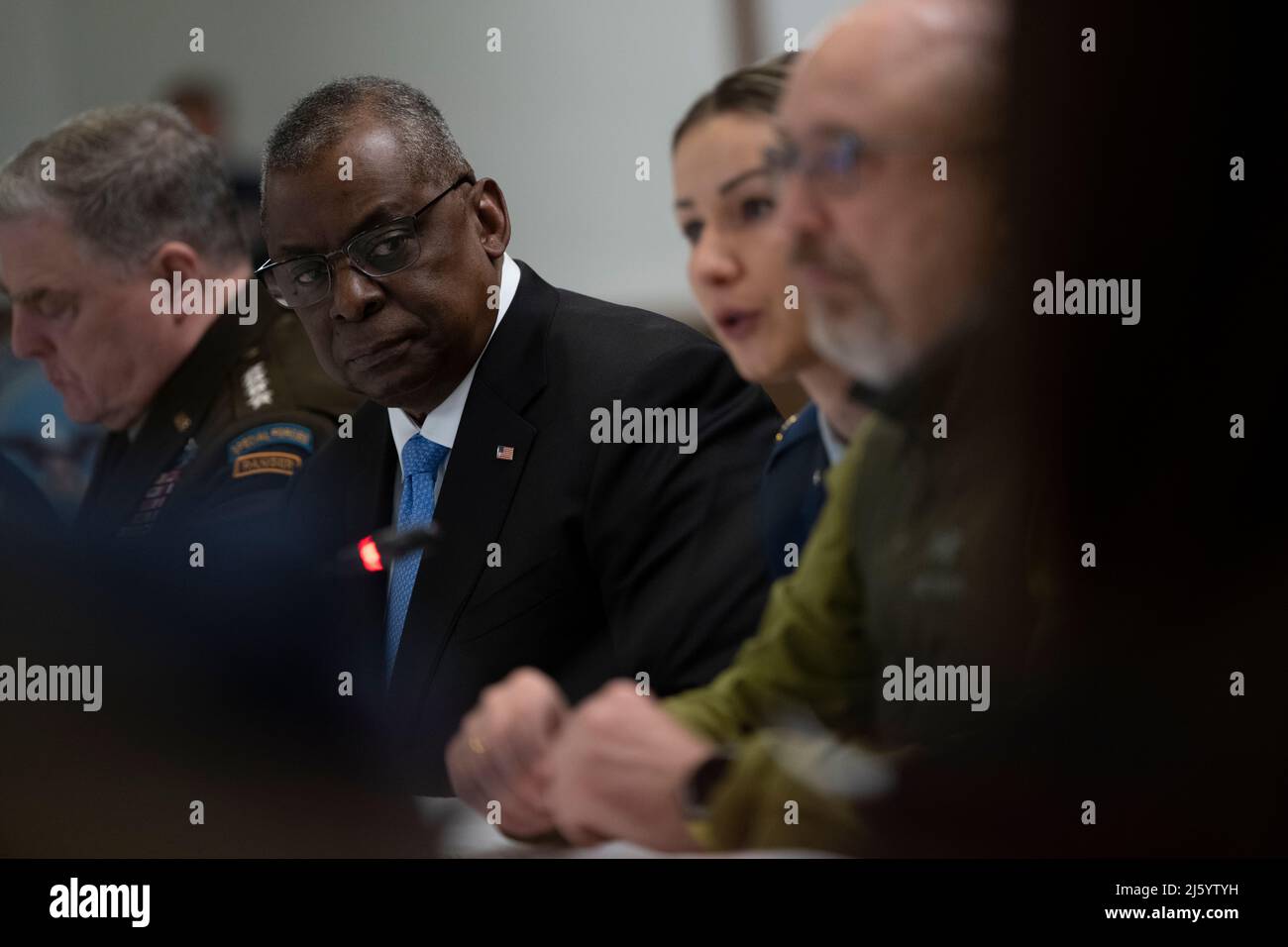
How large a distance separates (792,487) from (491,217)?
1.81ft

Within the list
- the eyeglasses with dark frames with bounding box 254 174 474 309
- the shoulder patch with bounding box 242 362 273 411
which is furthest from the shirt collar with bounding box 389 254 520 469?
the shoulder patch with bounding box 242 362 273 411

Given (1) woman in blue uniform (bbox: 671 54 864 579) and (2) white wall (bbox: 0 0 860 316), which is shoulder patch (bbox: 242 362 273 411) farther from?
(1) woman in blue uniform (bbox: 671 54 864 579)

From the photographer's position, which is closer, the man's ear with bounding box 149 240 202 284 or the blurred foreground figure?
the blurred foreground figure

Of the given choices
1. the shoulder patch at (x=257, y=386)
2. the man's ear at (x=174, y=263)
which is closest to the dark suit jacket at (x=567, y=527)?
the shoulder patch at (x=257, y=386)

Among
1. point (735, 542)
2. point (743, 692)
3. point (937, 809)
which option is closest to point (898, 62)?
point (735, 542)

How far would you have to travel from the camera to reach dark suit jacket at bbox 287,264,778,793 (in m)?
Answer: 2.20

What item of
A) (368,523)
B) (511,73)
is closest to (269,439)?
(368,523)

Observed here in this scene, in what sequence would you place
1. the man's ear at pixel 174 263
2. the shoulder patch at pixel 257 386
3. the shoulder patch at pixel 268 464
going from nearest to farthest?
the shoulder patch at pixel 268 464
the shoulder patch at pixel 257 386
the man's ear at pixel 174 263

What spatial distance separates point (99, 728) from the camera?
7.93 feet

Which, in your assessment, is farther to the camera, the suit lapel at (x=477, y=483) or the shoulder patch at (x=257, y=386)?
the shoulder patch at (x=257, y=386)

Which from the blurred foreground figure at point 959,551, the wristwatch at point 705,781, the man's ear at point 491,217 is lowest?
the wristwatch at point 705,781

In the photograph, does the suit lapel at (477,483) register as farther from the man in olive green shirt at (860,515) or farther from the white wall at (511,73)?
the man in olive green shirt at (860,515)

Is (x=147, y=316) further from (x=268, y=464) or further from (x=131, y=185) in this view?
(x=268, y=464)

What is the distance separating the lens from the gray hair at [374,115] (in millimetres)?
2262
